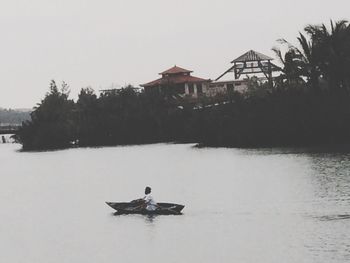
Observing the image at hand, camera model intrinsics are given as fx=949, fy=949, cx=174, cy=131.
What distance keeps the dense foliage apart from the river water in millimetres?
4497

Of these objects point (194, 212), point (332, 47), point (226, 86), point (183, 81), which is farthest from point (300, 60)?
point (183, 81)

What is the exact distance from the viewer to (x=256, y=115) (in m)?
70.4

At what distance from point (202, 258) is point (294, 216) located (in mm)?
7383

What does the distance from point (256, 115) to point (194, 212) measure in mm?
33614

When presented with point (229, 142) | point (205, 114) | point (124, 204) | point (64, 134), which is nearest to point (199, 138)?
point (205, 114)

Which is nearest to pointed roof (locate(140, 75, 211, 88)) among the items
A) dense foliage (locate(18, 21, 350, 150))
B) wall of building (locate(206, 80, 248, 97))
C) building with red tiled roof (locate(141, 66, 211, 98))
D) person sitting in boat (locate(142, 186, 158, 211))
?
building with red tiled roof (locate(141, 66, 211, 98))

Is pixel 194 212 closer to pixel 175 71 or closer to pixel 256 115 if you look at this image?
pixel 256 115

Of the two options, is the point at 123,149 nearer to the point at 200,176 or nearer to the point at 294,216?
the point at 200,176

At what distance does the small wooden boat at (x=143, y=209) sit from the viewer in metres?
37.0

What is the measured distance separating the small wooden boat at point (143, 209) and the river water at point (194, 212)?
1.07 ft

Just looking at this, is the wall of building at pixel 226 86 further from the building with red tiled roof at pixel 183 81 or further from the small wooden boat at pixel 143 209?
the small wooden boat at pixel 143 209

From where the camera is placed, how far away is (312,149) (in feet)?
209

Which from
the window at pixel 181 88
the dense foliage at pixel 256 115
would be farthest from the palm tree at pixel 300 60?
the window at pixel 181 88

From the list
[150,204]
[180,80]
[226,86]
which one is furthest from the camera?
[180,80]
